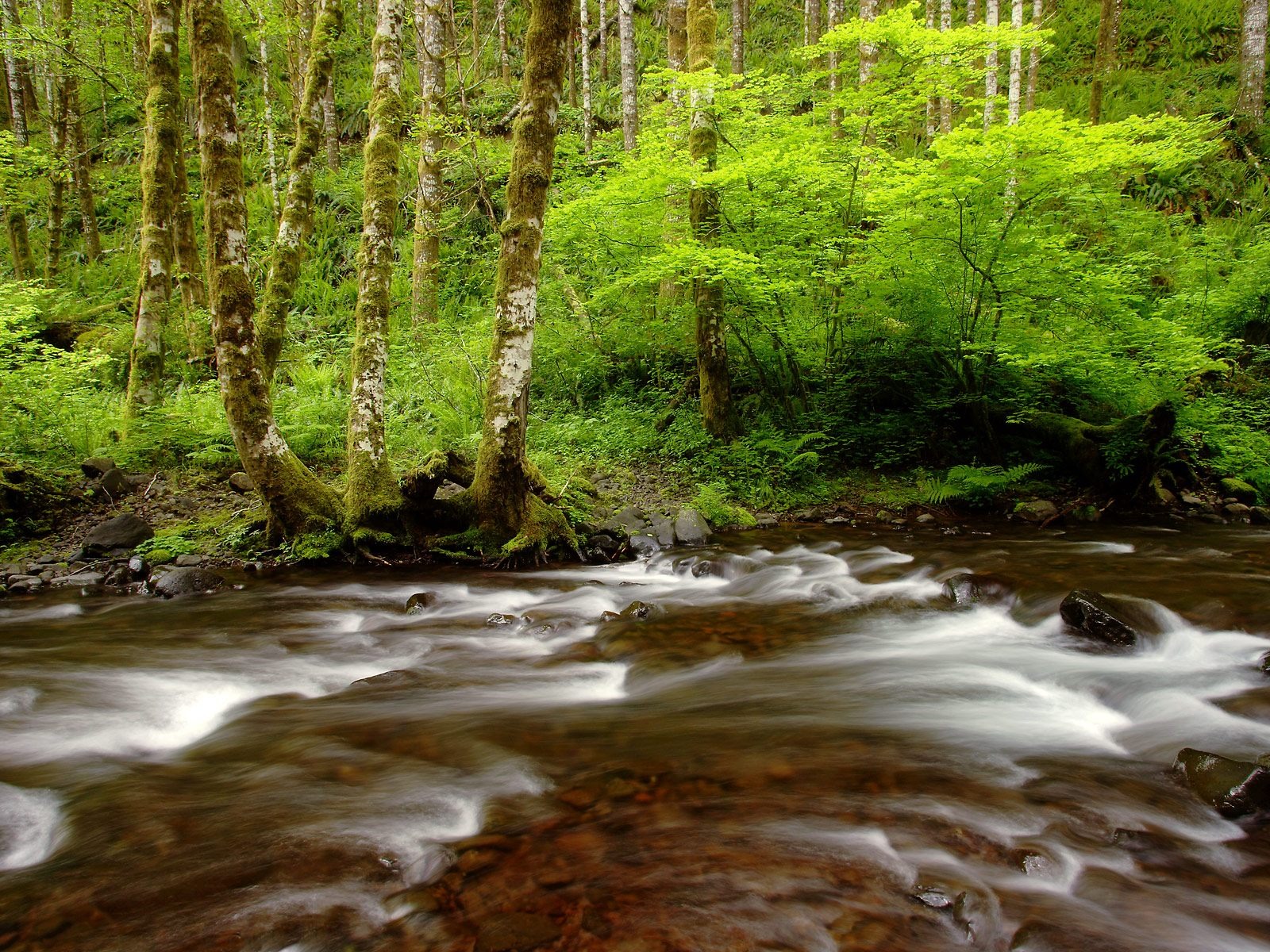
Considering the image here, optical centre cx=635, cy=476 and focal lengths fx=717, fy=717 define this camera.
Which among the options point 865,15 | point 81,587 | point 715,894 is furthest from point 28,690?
point 865,15

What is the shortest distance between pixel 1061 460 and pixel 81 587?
11.3 metres

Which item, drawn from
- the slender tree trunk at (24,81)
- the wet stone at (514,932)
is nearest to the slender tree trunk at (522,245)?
the wet stone at (514,932)

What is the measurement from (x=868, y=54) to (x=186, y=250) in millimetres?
11798

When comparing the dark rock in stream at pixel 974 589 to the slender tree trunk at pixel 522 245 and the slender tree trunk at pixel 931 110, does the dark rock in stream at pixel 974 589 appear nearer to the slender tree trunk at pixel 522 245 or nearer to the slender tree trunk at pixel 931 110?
the slender tree trunk at pixel 522 245

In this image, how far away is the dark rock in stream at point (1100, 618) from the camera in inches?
201

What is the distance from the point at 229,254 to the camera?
6.54 metres

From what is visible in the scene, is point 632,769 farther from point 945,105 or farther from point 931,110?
point 931,110

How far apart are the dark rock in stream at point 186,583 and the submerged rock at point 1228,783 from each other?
7391mm

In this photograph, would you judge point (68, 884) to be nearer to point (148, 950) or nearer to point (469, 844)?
point (148, 950)

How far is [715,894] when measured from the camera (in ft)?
8.02

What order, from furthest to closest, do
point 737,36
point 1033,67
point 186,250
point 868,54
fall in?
point 737,36
point 1033,67
point 186,250
point 868,54

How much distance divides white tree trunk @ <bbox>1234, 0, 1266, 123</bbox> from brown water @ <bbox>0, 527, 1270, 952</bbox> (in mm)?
15490

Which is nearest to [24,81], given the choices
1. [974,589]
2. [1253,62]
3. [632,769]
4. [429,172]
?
[429,172]

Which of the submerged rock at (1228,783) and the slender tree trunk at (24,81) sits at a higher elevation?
the slender tree trunk at (24,81)
